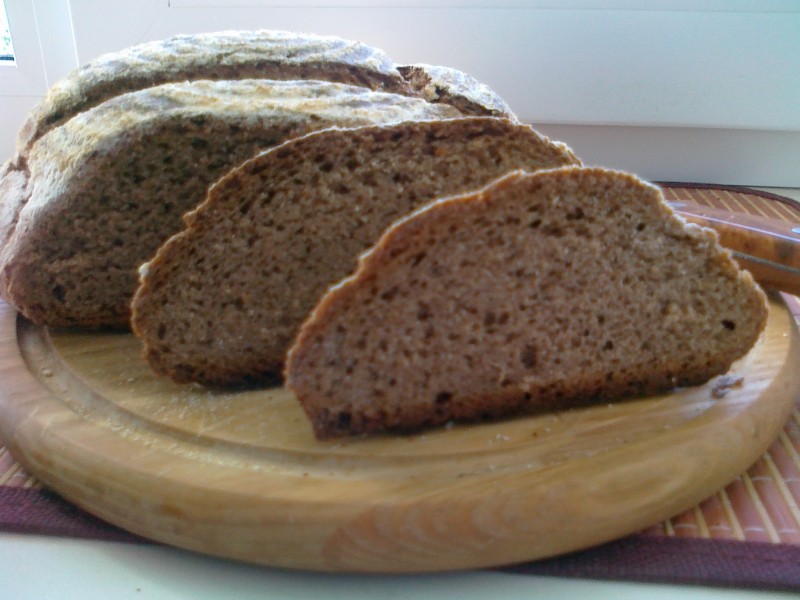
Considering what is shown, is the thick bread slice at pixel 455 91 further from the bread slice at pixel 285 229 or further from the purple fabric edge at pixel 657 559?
the purple fabric edge at pixel 657 559

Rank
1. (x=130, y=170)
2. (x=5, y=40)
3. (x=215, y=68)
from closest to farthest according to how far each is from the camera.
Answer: (x=130, y=170) < (x=215, y=68) < (x=5, y=40)

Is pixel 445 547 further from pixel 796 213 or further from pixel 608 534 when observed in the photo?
pixel 796 213

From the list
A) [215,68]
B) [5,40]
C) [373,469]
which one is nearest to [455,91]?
[215,68]

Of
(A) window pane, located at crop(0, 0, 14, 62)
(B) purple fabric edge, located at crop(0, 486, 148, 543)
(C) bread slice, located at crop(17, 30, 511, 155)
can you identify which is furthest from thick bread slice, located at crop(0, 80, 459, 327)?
(A) window pane, located at crop(0, 0, 14, 62)

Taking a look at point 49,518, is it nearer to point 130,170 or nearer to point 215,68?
point 130,170

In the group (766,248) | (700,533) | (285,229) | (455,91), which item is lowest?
(700,533)

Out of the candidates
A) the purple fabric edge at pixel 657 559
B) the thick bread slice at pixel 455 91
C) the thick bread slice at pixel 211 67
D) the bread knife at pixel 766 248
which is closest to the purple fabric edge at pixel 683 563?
the purple fabric edge at pixel 657 559

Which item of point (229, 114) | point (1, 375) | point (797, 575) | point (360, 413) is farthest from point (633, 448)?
point (1, 375)
